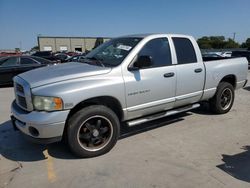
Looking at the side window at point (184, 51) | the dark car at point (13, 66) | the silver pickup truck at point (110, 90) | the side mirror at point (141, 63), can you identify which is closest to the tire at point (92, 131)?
the silver pickup truck at point (110, 90)

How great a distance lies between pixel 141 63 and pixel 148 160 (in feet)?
5.15

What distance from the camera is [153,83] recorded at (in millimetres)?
4379

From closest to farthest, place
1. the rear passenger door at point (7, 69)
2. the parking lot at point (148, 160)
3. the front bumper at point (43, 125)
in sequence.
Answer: the parking lot at point (148, 160), the front bumper at point (43, 125), the rear passenger door at point (7, 69)

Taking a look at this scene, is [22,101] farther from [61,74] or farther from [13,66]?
[13,66]

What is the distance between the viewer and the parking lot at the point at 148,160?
Answer: 323 centimetres

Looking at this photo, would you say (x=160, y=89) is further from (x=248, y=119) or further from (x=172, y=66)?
(x=248, y=119)

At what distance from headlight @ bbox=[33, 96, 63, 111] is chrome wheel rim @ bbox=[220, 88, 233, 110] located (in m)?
4.14

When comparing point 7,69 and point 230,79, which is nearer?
point 230,79

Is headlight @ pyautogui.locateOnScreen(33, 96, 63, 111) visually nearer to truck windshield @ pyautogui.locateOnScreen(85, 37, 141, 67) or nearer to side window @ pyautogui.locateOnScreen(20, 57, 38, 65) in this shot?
truck windshield @ pyautogui.locateOnScreen(85, 37, 141, 67)

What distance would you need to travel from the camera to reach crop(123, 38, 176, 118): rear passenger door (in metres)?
4.16

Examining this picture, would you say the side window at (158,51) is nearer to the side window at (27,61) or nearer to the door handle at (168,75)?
the door handle at (168,75)

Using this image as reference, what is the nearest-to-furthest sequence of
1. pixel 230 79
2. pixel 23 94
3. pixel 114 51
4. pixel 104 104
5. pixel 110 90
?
pixel 23 94
pixel 110 90
pixel 104 104
pixel 114 51
pixel 230 79

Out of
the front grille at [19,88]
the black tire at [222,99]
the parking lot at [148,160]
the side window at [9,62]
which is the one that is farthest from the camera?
the side window at [9,62]

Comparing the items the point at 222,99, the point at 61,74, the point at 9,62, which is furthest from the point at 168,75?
the point at 9,62
